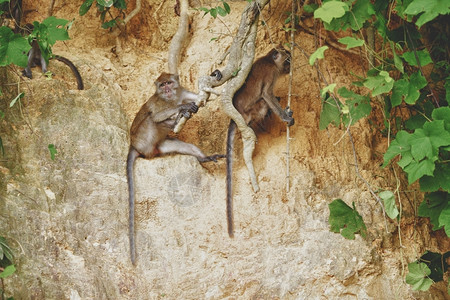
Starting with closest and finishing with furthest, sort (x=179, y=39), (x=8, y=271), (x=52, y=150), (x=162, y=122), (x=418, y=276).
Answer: (x=8, y=271) < (x=418, y=276) < (x=52, y=150) < (x=162, y=122) < (x=179, y=39)

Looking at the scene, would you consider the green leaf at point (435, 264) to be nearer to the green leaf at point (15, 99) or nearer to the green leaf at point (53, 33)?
the green leaf at point (53, 33)

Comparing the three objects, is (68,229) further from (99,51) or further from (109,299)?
(99,51)

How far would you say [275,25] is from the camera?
205 inches

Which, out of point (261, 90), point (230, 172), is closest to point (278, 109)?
point (261, 90)

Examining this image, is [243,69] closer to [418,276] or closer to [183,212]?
[183,212]

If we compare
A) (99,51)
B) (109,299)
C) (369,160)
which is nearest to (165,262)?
(109,299)

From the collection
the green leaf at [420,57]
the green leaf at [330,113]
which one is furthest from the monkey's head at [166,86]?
the green leaf at [420,57]

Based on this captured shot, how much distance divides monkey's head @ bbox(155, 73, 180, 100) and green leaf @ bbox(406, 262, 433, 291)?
2.50 m

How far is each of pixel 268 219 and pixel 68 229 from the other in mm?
1551

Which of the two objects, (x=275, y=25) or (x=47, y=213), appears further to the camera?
(x=275, y=25)

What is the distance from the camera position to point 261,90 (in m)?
5.06

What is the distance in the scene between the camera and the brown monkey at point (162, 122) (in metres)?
4.82

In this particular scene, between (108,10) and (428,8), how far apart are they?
131 inches

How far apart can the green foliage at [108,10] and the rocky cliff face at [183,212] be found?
667mm
